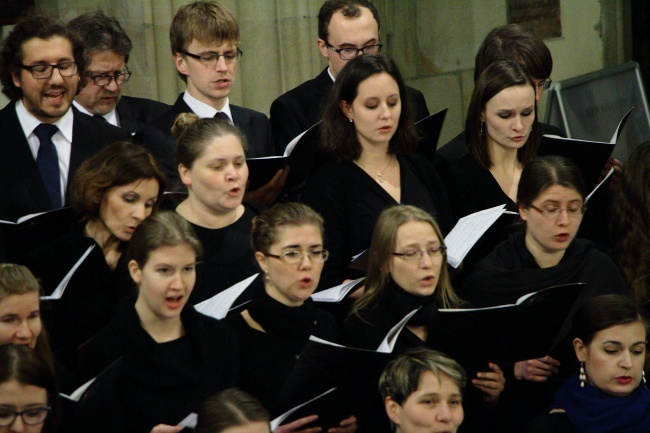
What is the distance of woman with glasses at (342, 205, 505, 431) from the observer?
408 centimetres

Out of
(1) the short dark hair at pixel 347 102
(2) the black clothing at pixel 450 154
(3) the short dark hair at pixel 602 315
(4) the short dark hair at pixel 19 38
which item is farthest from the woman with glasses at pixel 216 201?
(3) the short dark hair at pixel 602 315

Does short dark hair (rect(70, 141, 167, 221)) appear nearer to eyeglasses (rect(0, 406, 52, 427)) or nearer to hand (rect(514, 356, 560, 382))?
eyeglasses (rect(0, 406, 52, 427))

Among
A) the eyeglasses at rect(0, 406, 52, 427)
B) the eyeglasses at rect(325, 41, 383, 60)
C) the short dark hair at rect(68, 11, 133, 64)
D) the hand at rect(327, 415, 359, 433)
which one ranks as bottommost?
the hand at rect(327, 415, 359, 433)

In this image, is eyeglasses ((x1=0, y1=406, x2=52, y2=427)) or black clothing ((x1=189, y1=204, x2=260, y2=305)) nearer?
eyeglasses ((x1=0, y1=406, x2=52, y2=427))

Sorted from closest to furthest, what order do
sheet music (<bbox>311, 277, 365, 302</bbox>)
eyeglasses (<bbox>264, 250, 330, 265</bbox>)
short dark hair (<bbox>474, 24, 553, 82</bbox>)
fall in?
eyeglasses (<bbox>264, 250, 330, 265</bbox>) → sheet music (<bbox>311, 277, 365, 302</bbox>) → short dark hair (<bbox>474, 24, 553, 82</bbox>)

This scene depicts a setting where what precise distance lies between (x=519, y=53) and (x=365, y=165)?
95 centimetres

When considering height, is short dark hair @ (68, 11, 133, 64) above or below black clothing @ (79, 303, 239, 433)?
above

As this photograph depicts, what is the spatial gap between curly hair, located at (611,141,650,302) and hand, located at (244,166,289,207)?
136cm

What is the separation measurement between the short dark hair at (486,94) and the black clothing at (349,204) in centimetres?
32

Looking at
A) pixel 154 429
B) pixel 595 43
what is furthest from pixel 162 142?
pixel 595 43

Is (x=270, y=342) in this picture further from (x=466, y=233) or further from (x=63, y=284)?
(x=466, y=233)

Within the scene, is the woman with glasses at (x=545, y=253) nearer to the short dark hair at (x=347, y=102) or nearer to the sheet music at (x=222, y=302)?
the short dark hair at (x=347, y=102)

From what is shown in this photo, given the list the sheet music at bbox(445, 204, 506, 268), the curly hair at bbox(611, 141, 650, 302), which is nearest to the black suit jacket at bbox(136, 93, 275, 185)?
the sheet music at bbox(445, 204, 506, 268)

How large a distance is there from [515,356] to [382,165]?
103 cm
